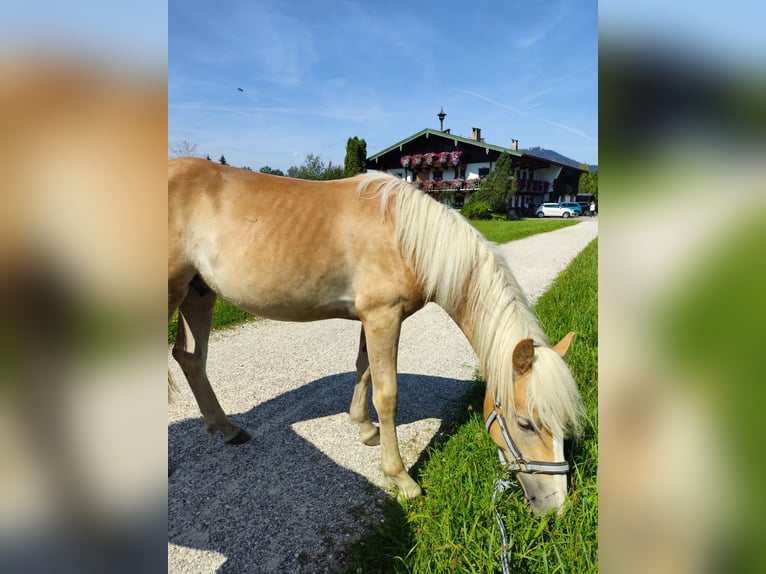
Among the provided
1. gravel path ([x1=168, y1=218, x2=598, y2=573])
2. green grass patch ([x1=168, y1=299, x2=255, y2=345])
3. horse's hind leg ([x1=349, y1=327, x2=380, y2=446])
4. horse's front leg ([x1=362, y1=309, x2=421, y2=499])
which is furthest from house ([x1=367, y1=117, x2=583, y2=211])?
horse's front leg ([x1=362, y1=309, x2=421, y2=499])

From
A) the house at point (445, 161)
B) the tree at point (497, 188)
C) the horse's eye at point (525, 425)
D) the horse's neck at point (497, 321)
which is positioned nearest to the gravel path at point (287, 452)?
the horse's eye at point (525, 425)

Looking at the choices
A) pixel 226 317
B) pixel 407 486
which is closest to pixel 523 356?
pixel 407 486

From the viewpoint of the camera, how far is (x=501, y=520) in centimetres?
194

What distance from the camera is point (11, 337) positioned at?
1.47 ft

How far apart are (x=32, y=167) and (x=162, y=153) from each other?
0.16 m

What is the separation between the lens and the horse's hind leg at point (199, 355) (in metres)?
3.09

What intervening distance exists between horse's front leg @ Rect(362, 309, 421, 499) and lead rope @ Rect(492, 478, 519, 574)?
0.57 meters

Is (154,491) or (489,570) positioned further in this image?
(489,570)

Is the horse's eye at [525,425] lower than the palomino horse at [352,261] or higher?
lower

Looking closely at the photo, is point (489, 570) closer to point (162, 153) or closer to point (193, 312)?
point (162, 153)

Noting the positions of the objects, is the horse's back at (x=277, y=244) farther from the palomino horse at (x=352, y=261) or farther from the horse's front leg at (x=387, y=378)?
the horse's front leg at (x=387, y=378)

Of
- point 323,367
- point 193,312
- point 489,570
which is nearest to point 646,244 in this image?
point 489,570

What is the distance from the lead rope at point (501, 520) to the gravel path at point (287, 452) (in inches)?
28.5

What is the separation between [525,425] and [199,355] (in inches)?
97.1
